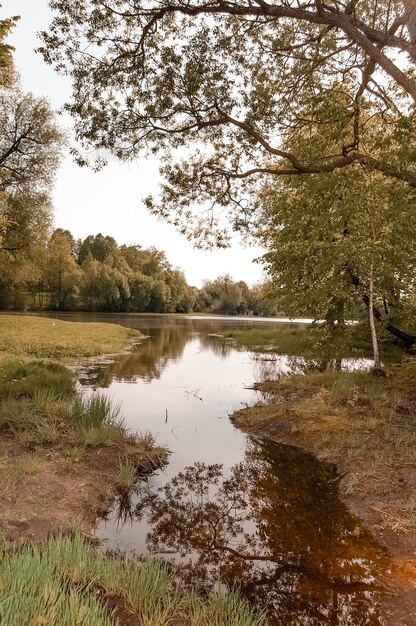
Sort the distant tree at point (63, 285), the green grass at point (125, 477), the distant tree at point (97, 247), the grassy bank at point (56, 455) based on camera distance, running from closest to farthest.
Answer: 1. the grassy bank at point (56, 455)
2. the green grass at point (125, 477)
3. the distant tree at point (63, 285)
4. the distant tree at point (97, 247)

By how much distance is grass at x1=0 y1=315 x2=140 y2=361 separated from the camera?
21.7 meters

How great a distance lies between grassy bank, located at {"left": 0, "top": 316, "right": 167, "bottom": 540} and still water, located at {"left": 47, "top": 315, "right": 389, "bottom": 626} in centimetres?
51

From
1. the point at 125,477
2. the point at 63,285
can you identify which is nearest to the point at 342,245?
the point at 125,477

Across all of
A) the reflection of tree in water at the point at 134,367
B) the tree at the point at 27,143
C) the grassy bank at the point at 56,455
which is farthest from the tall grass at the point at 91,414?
A: the tree at the point at 27,143

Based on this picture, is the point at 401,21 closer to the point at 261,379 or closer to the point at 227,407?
the point at 227,407

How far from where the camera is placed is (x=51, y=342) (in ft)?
79.9

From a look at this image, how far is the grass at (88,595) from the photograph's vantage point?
3.01 m

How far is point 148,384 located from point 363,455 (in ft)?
34.6

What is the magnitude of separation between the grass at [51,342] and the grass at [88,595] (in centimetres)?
1696

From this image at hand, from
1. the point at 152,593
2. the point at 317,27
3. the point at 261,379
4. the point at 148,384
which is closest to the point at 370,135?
the point at 317,27

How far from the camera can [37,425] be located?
8695mm

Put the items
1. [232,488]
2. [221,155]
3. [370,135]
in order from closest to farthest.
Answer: [232,488] → [221,155] → [370,135]

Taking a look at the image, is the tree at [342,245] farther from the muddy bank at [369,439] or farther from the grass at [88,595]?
the grass at [88,595]

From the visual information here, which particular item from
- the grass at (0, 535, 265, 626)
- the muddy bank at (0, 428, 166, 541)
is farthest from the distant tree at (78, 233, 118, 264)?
the grass at (0, 535, 265, 626)
